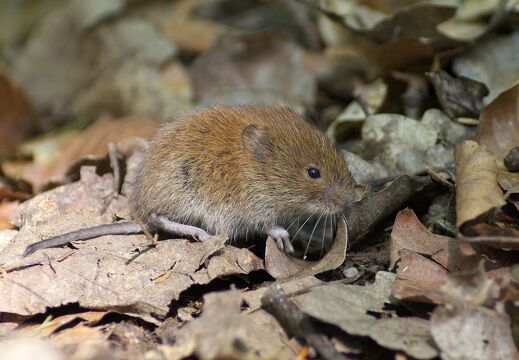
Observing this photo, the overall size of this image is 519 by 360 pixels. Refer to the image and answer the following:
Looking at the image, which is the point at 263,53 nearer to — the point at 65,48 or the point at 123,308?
the point at 65,48

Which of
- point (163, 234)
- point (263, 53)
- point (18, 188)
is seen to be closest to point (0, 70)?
point (18, 188)

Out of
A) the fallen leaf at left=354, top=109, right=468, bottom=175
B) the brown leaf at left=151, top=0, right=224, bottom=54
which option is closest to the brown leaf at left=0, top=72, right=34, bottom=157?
the brown leaf at left=151, top=0, right=224, bottom=54

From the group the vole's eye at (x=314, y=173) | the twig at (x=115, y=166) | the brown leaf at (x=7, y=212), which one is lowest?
the vole's eye at (x=314, y=173)

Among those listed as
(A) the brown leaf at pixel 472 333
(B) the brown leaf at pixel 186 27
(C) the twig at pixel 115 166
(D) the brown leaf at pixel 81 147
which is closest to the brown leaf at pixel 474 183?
(A) the brown leaf at pixel 472 333

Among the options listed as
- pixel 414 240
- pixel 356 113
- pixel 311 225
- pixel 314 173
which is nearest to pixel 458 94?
pixel 356 113

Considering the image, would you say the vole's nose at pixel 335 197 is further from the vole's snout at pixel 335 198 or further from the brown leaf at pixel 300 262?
the brown leaf at pixel 300 262

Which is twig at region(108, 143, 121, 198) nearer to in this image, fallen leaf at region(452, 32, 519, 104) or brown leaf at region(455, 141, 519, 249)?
brown leaf at region(455, 141, 519, 249)
